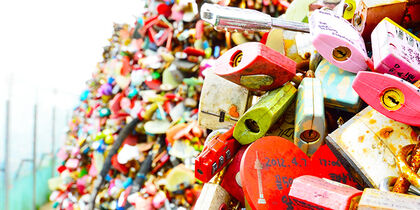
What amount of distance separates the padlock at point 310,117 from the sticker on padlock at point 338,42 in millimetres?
52

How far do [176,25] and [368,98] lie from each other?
1366 mm

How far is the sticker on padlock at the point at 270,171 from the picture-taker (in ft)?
1.24

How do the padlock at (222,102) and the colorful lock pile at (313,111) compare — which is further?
the padlock at (222,102)

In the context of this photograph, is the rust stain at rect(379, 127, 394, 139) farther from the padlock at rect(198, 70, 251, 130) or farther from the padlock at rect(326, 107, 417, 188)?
the padlock at rect(198, 70, 251, 130)

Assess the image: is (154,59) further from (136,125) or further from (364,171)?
(364,171)

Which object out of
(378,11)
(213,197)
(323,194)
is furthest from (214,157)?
(378,11)

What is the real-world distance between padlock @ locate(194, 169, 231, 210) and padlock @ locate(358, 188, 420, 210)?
0.77 ft

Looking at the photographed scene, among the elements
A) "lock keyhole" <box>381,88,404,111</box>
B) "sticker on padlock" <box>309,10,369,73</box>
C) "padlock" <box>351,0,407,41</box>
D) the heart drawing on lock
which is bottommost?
the heart drawing on lock

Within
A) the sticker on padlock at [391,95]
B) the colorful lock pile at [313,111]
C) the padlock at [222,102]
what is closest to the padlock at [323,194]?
the colorful lock pile at [313,111]

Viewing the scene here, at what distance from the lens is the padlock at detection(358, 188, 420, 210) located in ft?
0.89

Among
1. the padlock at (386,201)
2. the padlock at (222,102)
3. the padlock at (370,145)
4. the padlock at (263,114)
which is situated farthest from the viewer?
the padlock at (222,102)

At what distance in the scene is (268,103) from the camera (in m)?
0.48

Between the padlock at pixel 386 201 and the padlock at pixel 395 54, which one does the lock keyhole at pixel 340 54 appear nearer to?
the padlock at pixel 395 54

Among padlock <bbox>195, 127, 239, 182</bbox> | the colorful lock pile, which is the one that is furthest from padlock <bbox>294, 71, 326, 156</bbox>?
padlock <bbox>195, 127, 239, 182</bbox>
